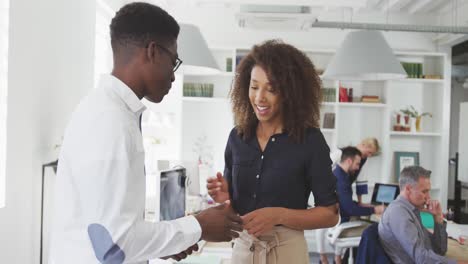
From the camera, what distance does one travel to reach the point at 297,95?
156 cm

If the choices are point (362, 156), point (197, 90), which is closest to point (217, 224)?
point (362, 156)

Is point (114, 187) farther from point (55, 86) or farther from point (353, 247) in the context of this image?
point (353, 247)

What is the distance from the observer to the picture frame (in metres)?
6.58

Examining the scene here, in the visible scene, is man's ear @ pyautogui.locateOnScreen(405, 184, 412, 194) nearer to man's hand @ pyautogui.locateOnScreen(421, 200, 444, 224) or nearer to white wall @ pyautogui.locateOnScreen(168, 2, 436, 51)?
man's hand @ pyautogui.locateOnScreen(421, 200, 444, 224)

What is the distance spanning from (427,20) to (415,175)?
420 centimetres

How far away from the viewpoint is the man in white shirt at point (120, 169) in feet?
3.45

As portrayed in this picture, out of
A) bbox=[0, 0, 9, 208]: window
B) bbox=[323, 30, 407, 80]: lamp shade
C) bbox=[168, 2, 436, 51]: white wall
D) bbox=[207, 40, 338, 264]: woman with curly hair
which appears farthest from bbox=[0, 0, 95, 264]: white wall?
bbox=[168, 2, 436, 51]: white wall

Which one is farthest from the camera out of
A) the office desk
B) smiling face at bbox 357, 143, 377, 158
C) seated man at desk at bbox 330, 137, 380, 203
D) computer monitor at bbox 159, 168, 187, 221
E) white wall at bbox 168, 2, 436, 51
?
white wall at bbox 168, 2, 436, 51

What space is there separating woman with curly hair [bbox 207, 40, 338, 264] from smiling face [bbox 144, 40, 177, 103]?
35 cm

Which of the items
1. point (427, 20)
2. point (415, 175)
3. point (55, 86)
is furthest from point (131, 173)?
point (427, 20)

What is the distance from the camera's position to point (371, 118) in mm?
6738

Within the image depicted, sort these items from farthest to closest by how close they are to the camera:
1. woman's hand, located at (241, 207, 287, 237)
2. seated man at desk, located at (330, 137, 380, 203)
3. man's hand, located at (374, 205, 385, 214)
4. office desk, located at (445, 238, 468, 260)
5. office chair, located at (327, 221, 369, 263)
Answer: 1. seated man at desk, located at (330, 137, 380, 203)
2. man's hand, located at (374, 205, 385, 214)
3. office chair, located at (327, 221, 369, 263)
4. office desk, located at (445, 238, 468, 260)
5. woman's hand, located at (241, 207, 287, 237)

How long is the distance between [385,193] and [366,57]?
2.01 meters

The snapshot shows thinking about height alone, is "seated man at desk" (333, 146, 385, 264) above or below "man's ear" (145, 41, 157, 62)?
below
